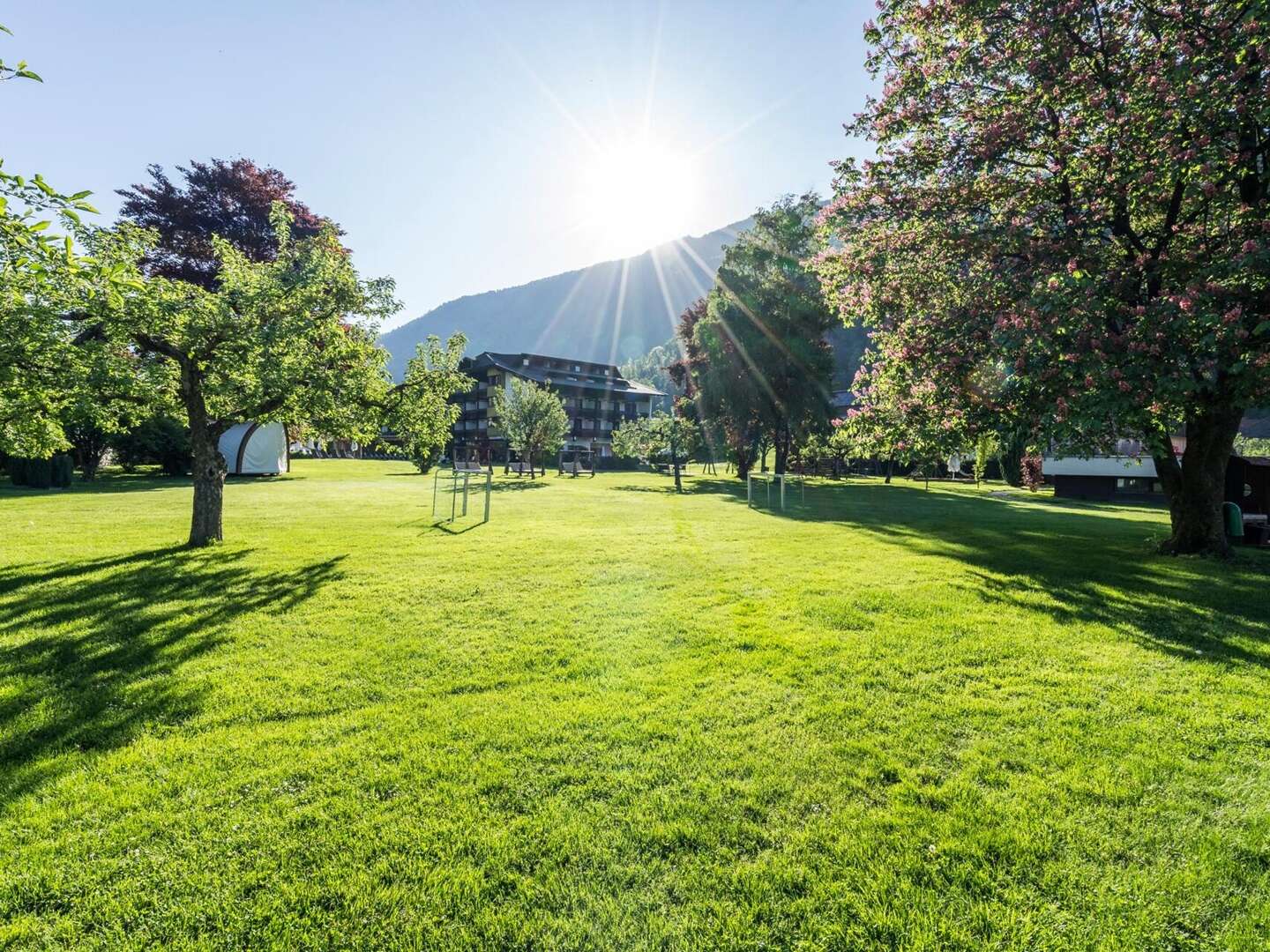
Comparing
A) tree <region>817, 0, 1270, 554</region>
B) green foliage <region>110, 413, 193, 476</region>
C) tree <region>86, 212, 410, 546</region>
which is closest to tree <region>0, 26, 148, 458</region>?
tree <region>86, 212, 410, 546</region>

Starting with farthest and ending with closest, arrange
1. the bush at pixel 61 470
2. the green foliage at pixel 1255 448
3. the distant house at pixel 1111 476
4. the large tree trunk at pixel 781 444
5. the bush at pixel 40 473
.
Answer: the green foliage at pixel 1255 448
the large tree trunk at pixel 781 444
the distant house at pixel 1111 476
the bush at pixel 61 470
the bush at pixel 40 473

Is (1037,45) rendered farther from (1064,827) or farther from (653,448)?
(653,448)

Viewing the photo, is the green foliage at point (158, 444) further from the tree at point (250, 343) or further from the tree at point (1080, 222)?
the tree at point (1080, 222)

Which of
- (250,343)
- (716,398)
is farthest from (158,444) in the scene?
(716,398)

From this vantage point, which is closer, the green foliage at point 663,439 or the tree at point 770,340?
the green foliage at point 663,439

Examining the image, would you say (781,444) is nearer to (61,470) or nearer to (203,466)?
(203,466)

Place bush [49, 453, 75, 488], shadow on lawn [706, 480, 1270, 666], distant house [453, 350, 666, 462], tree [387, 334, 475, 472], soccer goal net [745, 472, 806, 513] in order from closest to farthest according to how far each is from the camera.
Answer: shadow on lawn [706, 480, 1270, 666], tree [387, 334, 475, 472], soccer goal net [745, 472, 806, 513], bush [49, 453, 75, 488], distant house [453, 350, 666, 462]

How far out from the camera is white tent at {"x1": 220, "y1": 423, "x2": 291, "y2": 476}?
32991 millimetres

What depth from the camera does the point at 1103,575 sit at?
10.3 m

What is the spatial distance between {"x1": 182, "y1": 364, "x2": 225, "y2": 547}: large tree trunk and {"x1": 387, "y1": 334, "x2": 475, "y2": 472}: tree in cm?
356

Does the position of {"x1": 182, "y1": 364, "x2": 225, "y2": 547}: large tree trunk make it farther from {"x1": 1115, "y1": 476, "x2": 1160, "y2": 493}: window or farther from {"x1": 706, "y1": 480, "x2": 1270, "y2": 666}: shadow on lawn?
{"x1": 1115, "y1": 476, "x2": 1160, "y2": 493}: window

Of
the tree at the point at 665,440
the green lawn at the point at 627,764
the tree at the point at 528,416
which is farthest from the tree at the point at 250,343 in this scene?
the tree at the point at 528,416

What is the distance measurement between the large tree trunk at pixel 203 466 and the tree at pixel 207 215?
27996 millimetres

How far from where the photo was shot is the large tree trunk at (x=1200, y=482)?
11367 millimetres
